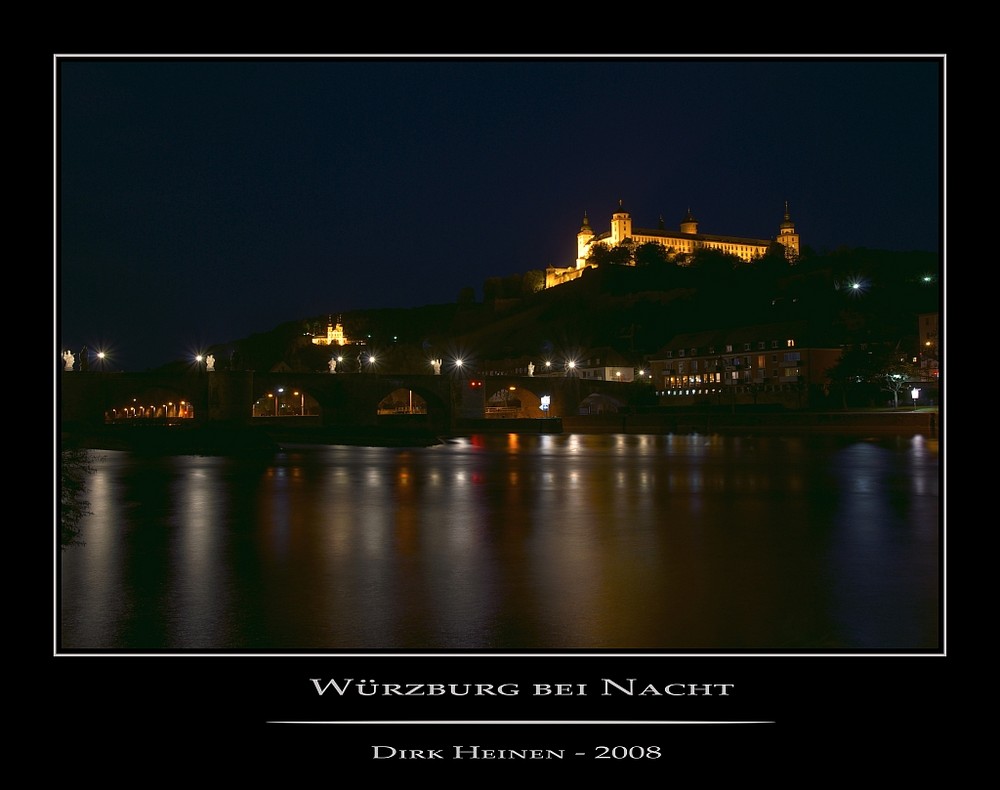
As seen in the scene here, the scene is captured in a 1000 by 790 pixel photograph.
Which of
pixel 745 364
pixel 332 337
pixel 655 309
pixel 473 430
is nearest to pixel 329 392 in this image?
pixel 473 430

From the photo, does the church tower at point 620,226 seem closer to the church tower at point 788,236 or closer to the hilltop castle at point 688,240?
the hilltop castle at point 688,240

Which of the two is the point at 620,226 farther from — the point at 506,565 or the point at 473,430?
the point at 506,565

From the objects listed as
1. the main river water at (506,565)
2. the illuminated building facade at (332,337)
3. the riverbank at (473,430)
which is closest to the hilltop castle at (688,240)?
the illuminated building facade at (332,337)

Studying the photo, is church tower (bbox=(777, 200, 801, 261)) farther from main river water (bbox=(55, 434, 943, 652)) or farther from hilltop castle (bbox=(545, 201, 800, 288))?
main river water (bbox=(55, 434, 943, 652))

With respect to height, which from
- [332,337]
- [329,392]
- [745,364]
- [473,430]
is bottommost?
[473,430]

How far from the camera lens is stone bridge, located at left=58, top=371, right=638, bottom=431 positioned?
55.5 meters

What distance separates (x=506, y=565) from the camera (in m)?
10.9

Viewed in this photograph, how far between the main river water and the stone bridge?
116ft

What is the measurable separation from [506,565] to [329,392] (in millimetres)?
57863


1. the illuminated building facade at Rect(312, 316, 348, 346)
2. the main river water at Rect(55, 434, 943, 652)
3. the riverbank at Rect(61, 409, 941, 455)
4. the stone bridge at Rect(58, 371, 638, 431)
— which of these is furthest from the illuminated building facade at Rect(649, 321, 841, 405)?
the illuminated building facade at Rect(312, 316, 348, 346)

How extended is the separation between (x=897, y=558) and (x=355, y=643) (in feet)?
25.8

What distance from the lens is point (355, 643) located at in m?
7.49

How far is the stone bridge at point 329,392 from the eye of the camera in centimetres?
5553
